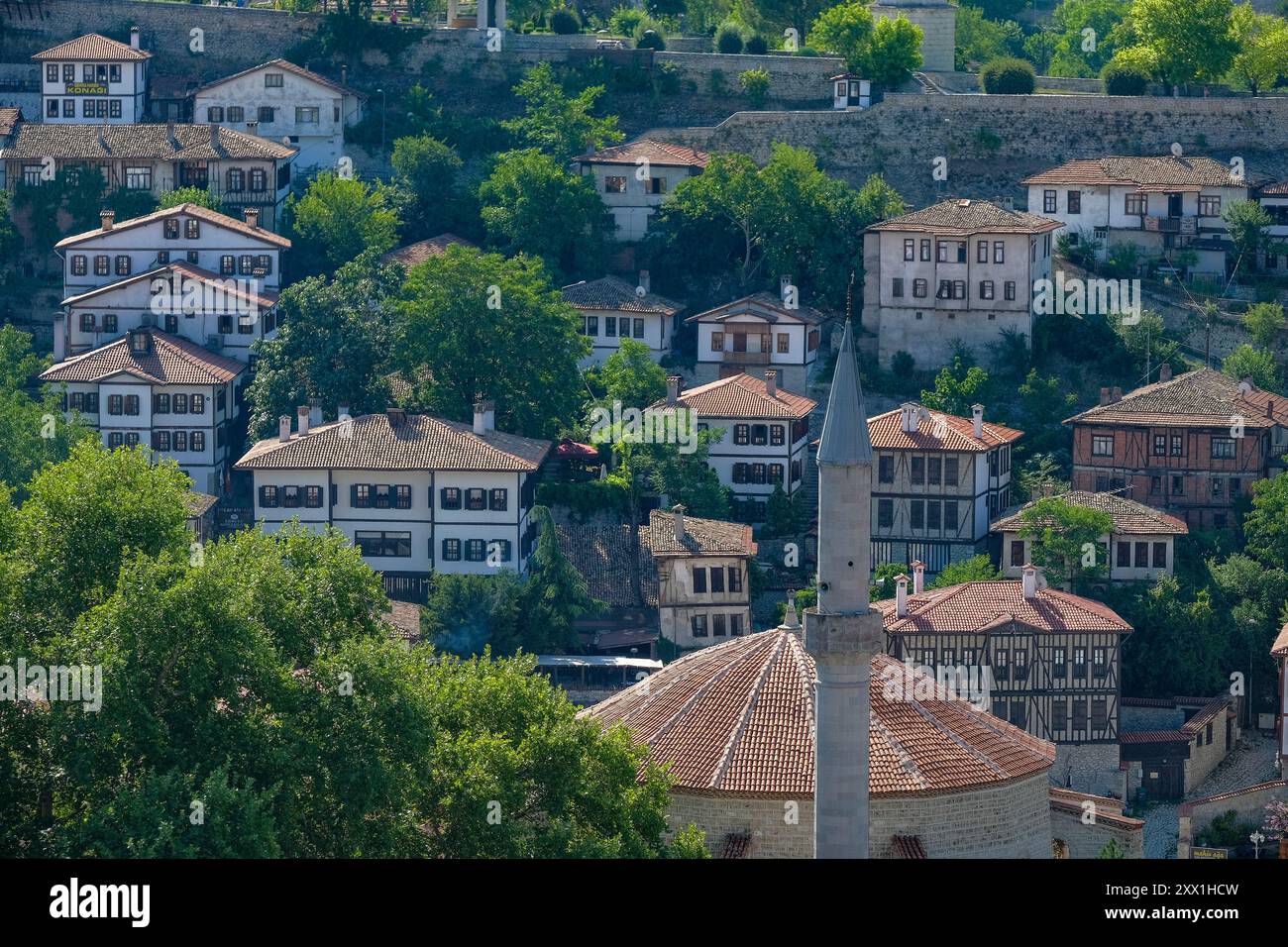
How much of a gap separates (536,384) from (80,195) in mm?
18450

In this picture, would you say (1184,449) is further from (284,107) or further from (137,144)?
(137,144)

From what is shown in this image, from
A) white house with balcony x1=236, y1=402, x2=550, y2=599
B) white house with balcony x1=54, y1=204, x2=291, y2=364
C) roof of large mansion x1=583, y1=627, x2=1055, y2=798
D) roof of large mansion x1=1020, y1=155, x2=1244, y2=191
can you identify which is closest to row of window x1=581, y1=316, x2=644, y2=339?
white house with balcony x1=54, y1=204, x2=291, y2=364

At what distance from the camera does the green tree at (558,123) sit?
97.3 metres

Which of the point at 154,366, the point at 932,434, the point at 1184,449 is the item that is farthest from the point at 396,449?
the point at 1184,449

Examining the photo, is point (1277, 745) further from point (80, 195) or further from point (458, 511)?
point (80, 195)

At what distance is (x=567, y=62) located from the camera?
10362 cm

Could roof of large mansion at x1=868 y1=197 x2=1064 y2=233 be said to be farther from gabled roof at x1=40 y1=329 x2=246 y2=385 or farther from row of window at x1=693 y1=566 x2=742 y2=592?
gabled roof at x1=40 y1=329 x2=246 y2=385

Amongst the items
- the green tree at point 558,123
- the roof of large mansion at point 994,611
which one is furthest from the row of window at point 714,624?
the green tree at point 558,123

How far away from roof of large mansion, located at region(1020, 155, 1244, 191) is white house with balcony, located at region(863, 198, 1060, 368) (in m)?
3.50

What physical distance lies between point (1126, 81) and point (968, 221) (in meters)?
13.7

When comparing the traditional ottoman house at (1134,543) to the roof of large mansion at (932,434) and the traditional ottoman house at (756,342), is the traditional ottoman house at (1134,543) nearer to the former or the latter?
the roof of large mansion at (932,434)

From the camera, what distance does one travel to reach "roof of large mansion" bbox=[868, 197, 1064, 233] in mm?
88562

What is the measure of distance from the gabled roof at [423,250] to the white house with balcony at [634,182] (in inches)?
167
